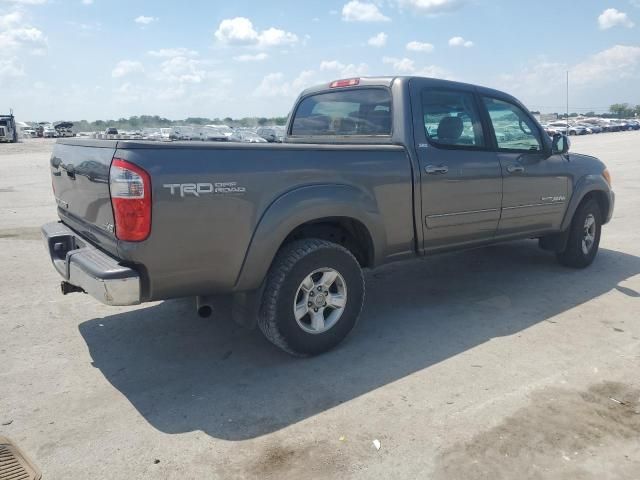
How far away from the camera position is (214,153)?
3193 mm

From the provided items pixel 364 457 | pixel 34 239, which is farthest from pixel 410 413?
pixel 34 239

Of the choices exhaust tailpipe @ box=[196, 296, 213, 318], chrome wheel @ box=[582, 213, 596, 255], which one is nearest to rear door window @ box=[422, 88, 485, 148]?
chrome wheel @ box=[582, 213, 596, 255]

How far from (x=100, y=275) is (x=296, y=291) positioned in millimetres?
1218

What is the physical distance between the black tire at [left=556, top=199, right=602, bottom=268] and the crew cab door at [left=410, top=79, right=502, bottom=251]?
149cm

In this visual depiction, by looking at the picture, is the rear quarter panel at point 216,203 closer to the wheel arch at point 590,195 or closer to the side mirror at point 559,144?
Result: the side mirror at point 559,144

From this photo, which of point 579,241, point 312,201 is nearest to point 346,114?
point 312,201

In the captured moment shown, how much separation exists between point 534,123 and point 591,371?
8.91 feet

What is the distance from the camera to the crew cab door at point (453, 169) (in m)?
4.39

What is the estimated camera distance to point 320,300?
386 centimetres

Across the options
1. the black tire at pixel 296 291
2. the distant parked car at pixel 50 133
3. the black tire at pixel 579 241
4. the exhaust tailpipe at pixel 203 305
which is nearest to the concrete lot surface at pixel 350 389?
the black tire at pixel 296 291

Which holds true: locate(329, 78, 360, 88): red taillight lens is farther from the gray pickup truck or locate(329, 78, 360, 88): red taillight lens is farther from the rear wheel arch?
the rear wheel arch

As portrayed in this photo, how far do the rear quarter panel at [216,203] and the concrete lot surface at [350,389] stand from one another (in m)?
0.74

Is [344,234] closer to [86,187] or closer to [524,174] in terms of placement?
[86,187]

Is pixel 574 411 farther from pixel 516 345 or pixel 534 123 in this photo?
pixel 534 123
